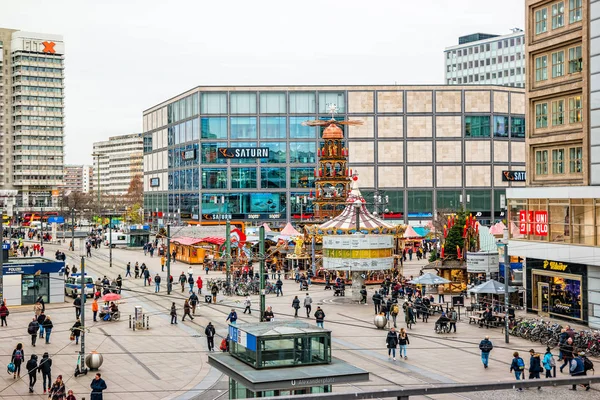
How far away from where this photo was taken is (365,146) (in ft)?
354

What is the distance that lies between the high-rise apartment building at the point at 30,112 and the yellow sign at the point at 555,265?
454ft

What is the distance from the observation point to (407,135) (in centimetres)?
10781

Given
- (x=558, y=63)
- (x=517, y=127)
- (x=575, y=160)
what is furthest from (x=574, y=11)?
(x=517, y=127)

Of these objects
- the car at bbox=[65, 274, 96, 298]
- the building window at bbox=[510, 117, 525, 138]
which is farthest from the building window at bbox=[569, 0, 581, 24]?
the building window at bbox=[510, 117, 525, 138]

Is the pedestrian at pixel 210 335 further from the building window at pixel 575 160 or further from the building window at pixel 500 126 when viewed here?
the building window at pixel 500 126

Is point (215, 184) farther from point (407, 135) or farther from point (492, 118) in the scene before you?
point (492, 118)

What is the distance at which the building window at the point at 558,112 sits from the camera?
139ft

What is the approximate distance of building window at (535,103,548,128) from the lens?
43.8 m

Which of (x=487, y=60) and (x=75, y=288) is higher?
(x=487, y=60)

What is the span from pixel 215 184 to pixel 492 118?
131ft

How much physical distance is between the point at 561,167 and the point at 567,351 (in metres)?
16.8

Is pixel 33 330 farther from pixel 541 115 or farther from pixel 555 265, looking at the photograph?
pixel 541 115

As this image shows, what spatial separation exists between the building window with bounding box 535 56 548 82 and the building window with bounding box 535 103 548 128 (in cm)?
152

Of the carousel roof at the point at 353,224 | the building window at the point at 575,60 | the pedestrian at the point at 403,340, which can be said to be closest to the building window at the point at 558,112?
the building window at the point at 575,60
